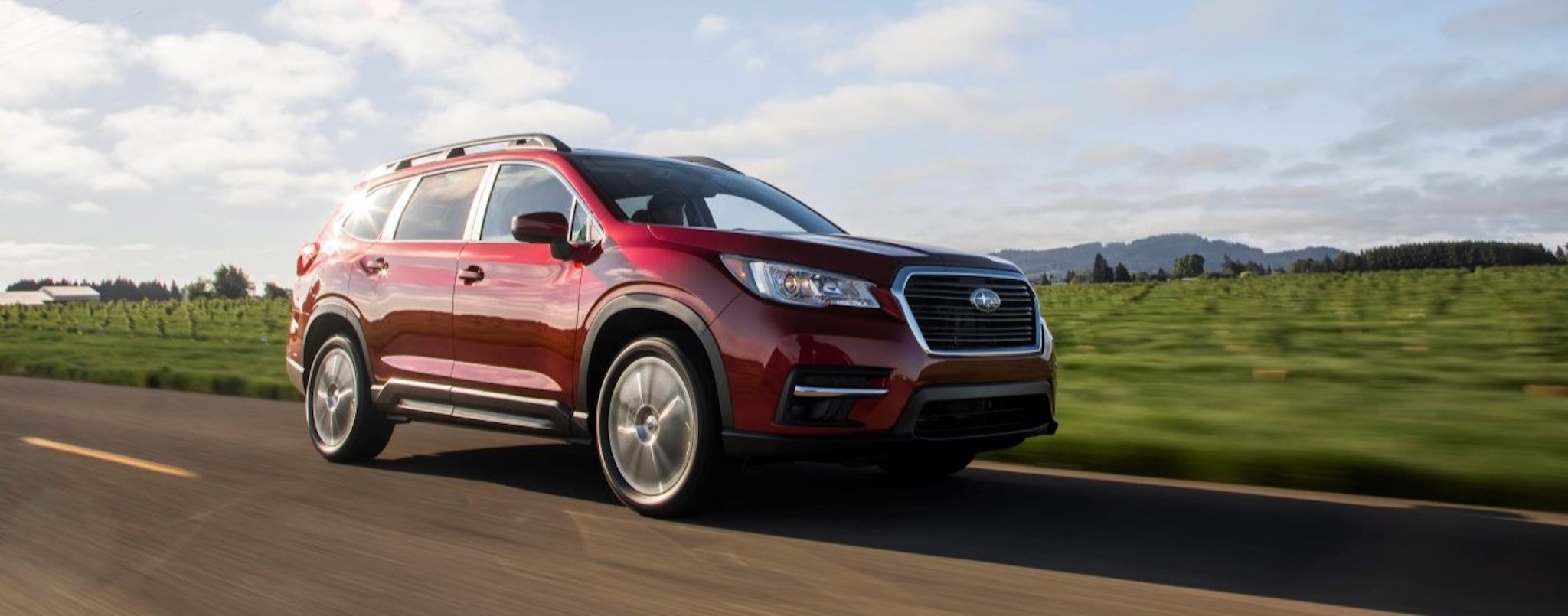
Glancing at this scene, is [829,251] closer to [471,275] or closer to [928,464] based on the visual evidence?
[928,464]

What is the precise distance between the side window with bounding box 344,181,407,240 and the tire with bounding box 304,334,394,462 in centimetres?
65

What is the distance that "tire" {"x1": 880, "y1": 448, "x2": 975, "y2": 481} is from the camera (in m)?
6.89

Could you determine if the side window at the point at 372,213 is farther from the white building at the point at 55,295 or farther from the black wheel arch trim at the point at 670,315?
the white building at the point at 55,295

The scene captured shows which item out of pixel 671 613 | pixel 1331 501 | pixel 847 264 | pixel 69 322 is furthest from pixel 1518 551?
pixel 69 322

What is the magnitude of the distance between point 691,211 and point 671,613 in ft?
9.88

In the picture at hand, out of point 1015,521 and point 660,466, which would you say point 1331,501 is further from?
point 660,466

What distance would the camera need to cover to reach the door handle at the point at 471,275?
22.2 feet

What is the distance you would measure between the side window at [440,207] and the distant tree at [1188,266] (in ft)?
151

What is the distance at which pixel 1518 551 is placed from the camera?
4.85 metres

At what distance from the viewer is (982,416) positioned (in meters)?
5.75

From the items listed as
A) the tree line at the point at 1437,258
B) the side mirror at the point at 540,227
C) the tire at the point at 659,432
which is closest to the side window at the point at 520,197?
the side mirror at the point at 540,227

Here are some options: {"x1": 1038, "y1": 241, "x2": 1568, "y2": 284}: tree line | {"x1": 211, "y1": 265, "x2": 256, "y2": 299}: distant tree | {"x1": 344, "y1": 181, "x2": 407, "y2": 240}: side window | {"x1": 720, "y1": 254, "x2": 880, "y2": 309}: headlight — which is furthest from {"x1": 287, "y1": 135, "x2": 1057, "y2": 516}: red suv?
{"x1": 211, "y1": 265, "x2": 256, "y2": 299}: distant tree

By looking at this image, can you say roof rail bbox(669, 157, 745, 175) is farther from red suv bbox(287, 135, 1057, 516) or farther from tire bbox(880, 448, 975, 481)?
tire bbox(880, 448, 975, 481)

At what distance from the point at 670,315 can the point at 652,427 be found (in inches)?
19.5
